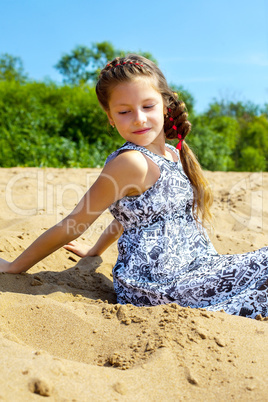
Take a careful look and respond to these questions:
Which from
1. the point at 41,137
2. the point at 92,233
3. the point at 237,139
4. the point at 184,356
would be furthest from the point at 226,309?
the point at 237,139

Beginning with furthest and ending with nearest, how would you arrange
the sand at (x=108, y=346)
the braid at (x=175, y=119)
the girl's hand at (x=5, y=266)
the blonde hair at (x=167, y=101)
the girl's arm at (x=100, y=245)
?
the girl's arm at (x=100, y=245) → the braid at (x=175, y=119) → the girl's hand at (x=5, y=266) → the blonde hair at (x=167, y=101) → the sand at (x=108, y=346)

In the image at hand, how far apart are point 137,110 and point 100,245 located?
3.88 feet

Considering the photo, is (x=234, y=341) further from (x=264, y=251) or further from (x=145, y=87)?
(x=145, y=87)

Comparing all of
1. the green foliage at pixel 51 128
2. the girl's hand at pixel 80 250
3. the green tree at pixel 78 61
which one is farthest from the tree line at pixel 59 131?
the green tree at pixel 78 61

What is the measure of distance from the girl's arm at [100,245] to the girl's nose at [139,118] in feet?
3.01

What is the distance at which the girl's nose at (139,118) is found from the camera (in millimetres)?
2254

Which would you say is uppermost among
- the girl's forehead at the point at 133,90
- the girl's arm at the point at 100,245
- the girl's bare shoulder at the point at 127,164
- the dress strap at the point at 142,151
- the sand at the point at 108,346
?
the girl's forehead at the point at 133,90

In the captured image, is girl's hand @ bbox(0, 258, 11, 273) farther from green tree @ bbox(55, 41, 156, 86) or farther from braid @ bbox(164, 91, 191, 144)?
green tree @ bbox(55, 41, 156, 86)

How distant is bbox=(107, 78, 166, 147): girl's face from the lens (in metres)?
2.26

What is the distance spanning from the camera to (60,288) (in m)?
2.45

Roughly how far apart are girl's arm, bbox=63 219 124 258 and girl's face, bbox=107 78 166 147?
797mm

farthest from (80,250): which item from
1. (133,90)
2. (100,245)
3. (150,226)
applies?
(133,90)

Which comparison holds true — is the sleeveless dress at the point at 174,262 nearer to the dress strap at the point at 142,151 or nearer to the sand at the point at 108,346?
the dress strap at the point at 142,151

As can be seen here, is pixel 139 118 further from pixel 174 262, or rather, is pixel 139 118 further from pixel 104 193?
pixel 174 262
